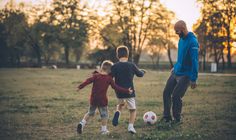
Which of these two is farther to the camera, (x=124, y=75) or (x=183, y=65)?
(x=183, y=65)

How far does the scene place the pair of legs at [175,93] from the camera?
848 cm

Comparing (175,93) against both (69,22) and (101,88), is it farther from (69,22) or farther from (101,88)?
(69,22)

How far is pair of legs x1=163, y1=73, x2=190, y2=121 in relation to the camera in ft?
27.8

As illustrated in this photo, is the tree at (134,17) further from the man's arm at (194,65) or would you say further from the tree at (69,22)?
the man's arm at (194,65)

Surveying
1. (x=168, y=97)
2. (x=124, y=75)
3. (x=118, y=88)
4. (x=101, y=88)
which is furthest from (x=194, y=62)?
(x=101, y=88)

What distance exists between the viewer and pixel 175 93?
27.9 feet

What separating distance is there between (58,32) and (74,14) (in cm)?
440

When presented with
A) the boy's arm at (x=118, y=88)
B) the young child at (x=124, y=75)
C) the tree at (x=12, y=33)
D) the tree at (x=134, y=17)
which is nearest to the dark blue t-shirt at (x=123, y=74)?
the young child at (x=124, y=75)

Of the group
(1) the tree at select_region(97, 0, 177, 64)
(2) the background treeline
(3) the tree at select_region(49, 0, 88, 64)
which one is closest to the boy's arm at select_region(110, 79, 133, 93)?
(2) the background treeline

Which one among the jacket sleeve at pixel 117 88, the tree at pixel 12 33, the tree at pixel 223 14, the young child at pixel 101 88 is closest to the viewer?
the young child at pixel 101 88

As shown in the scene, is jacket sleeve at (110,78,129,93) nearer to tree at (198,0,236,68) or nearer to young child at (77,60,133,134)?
young child at (77,60,133,134)

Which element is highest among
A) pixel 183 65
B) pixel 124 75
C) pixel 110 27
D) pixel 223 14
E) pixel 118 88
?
pixel 223 14

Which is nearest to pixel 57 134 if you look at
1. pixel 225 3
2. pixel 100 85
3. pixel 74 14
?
pixel 100 85

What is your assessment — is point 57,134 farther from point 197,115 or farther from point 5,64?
point 5,64
